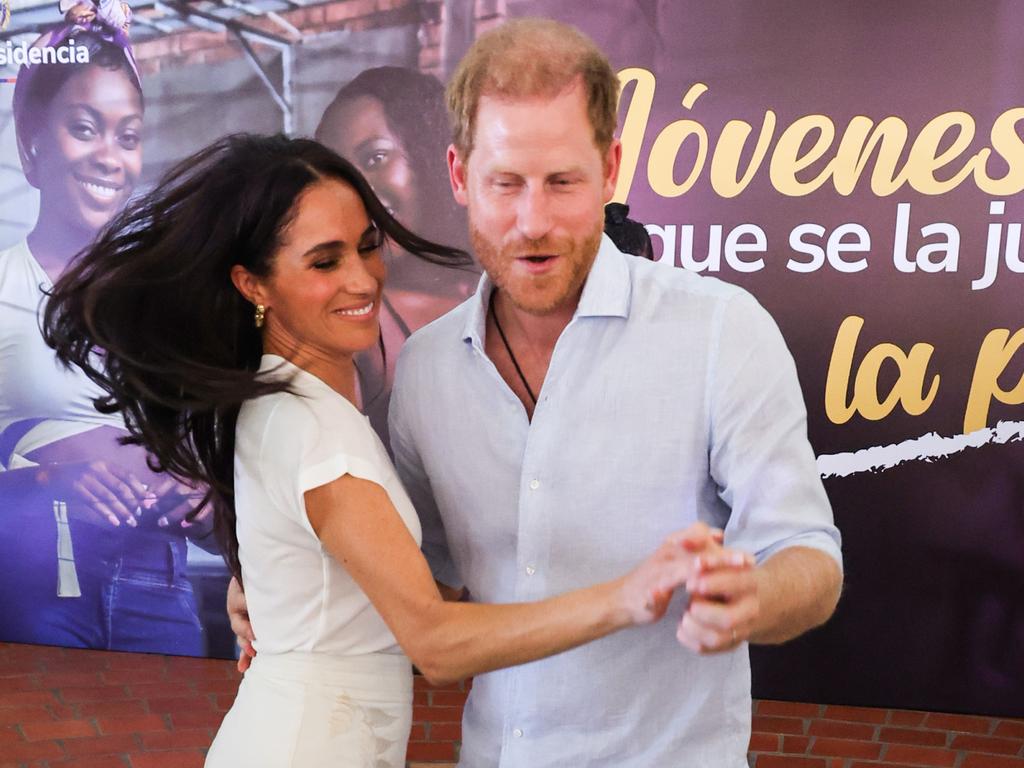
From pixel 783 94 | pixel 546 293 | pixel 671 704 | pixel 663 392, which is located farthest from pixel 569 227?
pixel 783 94

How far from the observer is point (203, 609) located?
3.87 metres

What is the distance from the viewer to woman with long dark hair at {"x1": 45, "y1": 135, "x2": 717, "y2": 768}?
147cm

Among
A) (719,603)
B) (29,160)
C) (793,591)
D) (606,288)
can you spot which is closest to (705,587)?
(719,603)

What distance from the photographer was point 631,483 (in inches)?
55.5

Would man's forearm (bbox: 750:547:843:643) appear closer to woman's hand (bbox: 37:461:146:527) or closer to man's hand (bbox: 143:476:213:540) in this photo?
man's hand (bbox: 143:476:213:540)

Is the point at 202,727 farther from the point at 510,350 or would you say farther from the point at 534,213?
the point at 534,213

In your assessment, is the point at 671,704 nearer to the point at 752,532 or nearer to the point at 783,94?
the point at 752,532

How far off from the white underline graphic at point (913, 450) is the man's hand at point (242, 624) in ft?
7.17

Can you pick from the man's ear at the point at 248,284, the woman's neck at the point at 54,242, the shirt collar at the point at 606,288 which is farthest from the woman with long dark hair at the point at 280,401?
the woman's neck at the point at 54,242

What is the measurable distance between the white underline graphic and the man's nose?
2.28m

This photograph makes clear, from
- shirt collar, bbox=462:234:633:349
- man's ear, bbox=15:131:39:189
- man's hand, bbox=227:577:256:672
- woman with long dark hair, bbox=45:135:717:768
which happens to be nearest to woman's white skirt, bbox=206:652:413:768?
woman with long dark hair, bbox=45:135:717:768

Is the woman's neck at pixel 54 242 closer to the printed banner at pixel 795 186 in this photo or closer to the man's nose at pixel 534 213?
the printed banner at pixel 795 186

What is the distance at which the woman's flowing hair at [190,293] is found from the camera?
1.60 metres

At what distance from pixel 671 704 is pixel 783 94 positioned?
246 cm
